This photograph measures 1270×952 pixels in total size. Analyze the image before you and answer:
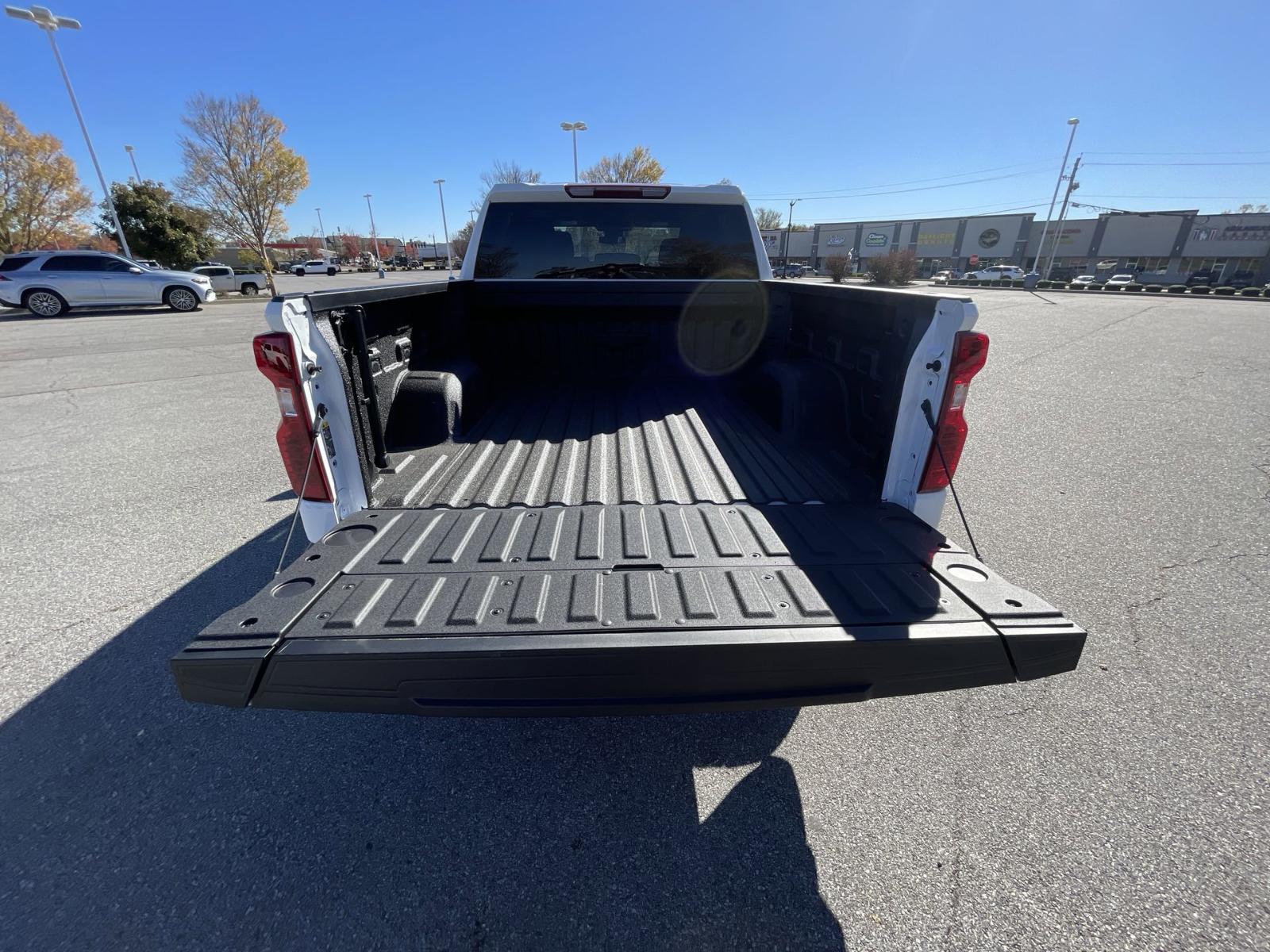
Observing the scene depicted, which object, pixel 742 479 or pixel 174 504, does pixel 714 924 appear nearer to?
pixel 742 479

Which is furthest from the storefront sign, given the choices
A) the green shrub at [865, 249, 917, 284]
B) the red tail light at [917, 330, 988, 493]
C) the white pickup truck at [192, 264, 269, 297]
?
the white pickup truck at [192, 264, 269, 297]

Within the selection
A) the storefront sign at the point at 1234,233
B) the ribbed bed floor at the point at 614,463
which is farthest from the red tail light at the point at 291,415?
the storefront sign at the point at 1234,233

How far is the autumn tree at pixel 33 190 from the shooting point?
31.1 meters

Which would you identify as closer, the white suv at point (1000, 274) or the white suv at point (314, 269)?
the white suv at point (1000, 274)

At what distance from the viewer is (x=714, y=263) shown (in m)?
4.20

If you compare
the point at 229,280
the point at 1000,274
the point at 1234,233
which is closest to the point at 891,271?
the point at 1000,274

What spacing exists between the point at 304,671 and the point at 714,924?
A: 1442 mm

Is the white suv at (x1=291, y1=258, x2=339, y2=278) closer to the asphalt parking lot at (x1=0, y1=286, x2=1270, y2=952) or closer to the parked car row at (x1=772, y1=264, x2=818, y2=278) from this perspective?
the parked car row at (x1=772, y1=264, x2=818, y2=278)

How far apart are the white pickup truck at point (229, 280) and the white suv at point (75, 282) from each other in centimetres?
1097

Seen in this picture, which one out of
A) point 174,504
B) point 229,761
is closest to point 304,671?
point 229,761

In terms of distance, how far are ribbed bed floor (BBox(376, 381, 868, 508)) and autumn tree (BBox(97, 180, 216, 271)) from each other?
43.1 m

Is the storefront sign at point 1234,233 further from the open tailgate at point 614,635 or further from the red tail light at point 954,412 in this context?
the open tailgate at point 614,635

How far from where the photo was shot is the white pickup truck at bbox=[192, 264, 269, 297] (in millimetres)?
27875

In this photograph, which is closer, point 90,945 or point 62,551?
point 90,945
